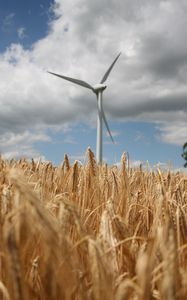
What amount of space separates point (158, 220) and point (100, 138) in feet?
61.5

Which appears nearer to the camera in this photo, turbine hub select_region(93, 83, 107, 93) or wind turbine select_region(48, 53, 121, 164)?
wind turbine select_region(48, 53, 121, 164)

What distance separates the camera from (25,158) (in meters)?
6.55

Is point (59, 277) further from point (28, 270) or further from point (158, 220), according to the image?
point (158, 220)

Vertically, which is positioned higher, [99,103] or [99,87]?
[99,87]

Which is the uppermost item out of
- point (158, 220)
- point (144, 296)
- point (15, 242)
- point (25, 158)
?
point (25, 158)

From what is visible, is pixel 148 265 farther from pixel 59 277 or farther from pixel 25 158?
pixel 25 158

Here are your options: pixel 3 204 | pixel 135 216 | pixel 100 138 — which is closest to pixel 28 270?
pixel 3 204

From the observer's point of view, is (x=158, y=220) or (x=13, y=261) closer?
(x=13, y=261)

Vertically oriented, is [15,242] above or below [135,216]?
below

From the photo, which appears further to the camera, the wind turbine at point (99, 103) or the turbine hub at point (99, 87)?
the turbine hub at point (99, 87)

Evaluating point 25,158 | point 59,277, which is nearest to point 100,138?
point 25,158

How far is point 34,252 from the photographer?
151 cm

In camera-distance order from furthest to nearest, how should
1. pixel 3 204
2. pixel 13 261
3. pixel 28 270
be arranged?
1. pixel 3 204
2. pixel 28 270
3. pixel 13 261

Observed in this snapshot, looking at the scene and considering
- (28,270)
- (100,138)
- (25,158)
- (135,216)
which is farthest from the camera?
(100,138)
